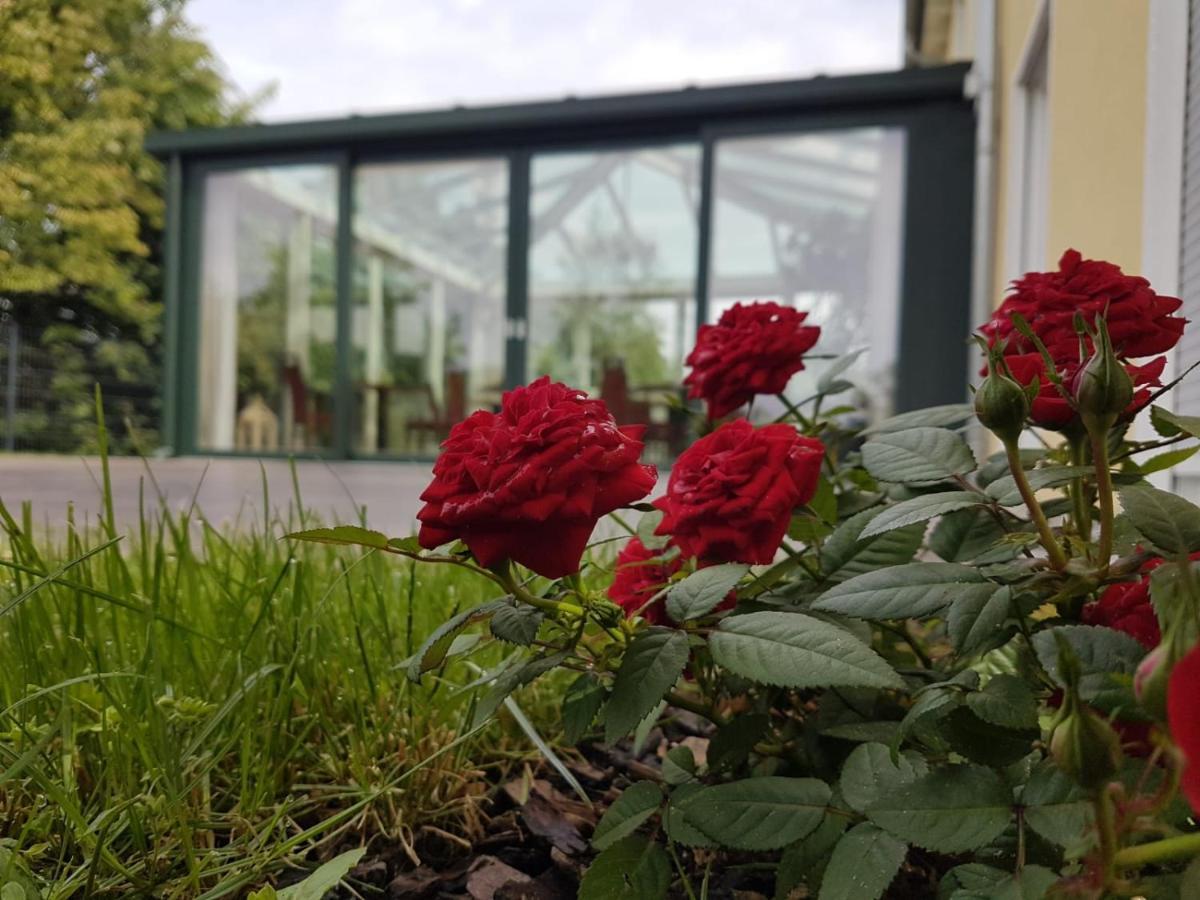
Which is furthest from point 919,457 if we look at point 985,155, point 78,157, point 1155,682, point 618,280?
point 618,280

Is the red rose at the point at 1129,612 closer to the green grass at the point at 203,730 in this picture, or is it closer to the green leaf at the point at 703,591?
the green leaf at the point at 703,591

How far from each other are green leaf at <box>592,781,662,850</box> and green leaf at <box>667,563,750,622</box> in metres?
0.15

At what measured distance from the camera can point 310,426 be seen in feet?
21.6

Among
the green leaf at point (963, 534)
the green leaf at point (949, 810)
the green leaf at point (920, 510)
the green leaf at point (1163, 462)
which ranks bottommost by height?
the green leaf at point (949, 810)

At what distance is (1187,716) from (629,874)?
0.47 meters

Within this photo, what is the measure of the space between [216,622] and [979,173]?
421cm

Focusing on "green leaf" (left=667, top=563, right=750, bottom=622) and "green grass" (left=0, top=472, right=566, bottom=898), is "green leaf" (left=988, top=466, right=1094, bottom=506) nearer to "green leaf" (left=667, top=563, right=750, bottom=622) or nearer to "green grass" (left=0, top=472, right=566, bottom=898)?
"green leaf" (left=667, top=563, right=750, bottom=622)

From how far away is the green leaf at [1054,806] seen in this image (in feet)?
1.36

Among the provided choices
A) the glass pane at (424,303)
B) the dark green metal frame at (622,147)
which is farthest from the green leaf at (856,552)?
the glass pane at (424,303)

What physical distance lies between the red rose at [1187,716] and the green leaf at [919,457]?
1.42 feet

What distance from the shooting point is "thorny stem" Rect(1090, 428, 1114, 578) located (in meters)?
0.45

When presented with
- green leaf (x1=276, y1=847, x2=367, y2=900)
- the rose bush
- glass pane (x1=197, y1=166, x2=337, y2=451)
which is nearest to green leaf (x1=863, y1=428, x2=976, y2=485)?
the rose bush

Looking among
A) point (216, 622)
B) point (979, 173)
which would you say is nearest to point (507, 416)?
point (216, 622)

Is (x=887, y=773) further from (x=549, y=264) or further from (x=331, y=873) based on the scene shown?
(x=549, y=264)
